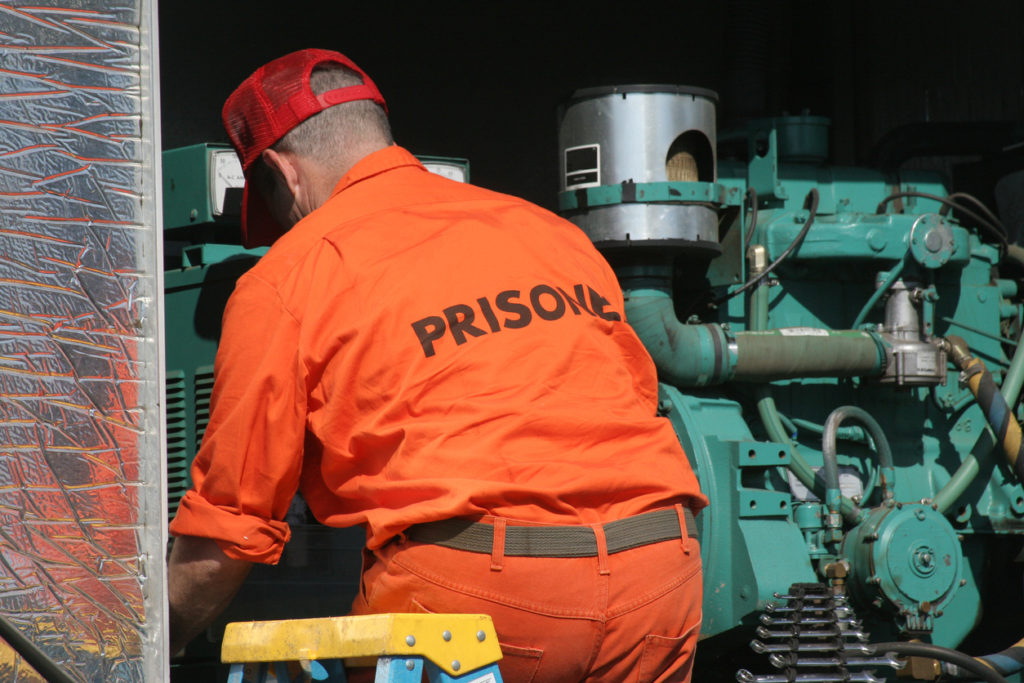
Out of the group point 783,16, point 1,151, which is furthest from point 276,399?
point 783,16

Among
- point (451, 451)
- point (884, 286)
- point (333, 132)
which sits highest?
point (333, 132)

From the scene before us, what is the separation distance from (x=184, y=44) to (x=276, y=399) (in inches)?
98.2

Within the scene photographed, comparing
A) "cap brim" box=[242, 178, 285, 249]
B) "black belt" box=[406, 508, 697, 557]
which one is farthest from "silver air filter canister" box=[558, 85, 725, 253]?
"black belt" box=[406, 508, 697, 557]

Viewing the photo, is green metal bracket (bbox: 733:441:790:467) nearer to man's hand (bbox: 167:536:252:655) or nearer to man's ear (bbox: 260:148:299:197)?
man's ear (bbox: 260:148:299:197)

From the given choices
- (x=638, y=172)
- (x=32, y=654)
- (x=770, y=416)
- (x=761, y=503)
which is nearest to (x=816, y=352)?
(x=770, y=416)

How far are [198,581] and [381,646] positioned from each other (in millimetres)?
403

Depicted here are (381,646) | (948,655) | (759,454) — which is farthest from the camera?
(759,454)

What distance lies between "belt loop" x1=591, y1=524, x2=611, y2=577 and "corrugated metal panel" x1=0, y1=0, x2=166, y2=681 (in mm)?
584

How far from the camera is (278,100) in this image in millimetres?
2119

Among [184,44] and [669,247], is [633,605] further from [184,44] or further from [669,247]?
[184,44]

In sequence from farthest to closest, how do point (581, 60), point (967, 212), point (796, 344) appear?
point (581, 60) → point (967, 212) → point (796, 344)

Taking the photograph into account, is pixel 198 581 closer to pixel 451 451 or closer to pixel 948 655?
pixel 451 451

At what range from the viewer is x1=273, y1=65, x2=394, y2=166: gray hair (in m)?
2.11

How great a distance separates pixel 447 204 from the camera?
2.01 m
